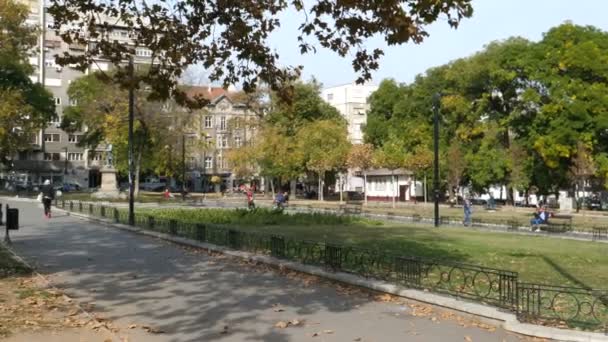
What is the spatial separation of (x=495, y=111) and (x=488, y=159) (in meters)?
4.71

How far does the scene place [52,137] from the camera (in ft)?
316

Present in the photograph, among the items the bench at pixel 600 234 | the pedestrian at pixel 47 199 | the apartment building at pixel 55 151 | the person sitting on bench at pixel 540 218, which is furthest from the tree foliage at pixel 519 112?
the apartment building at pixel 55 151

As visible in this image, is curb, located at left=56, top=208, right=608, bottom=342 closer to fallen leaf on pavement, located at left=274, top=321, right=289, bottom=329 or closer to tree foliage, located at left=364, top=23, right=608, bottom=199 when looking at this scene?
fallen leaf on pavement, located at left=274, top=321, right=289, bottom=329

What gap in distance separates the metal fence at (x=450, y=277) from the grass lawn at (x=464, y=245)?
7.59 ft

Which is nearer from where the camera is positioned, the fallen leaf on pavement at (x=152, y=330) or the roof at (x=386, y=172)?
the fallen leaf on pavement at (x=152, y=330)

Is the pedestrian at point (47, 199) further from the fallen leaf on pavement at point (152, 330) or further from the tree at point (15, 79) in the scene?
the fallen leaf on pavement at point (152, 330)

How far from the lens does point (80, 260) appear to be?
16.0 m

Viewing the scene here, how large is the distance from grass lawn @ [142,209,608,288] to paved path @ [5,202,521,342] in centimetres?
468

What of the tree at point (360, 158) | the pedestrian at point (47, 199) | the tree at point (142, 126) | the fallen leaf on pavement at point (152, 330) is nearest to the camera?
the fallen leaf on pavement at point (152, 330)

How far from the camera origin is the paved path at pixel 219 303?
849 cm

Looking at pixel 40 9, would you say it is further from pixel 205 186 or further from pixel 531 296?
pixel 531 296

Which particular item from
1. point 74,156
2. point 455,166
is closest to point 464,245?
point 455,166

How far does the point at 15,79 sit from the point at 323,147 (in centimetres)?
2878

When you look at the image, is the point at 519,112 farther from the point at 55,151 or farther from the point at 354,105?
the point at 55,151
